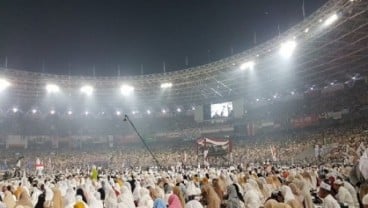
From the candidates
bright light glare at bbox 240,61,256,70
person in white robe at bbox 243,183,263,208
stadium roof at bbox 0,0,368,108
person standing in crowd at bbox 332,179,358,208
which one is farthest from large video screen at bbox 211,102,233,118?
person standing in crowd at bbox 332,179,358,208

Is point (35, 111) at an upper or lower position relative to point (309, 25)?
lower

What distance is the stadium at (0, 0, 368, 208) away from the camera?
2711 cm

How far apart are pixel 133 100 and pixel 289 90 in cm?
1985

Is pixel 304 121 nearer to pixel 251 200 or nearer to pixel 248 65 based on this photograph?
pixel 248 65

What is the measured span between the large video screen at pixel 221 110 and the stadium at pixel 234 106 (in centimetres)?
12

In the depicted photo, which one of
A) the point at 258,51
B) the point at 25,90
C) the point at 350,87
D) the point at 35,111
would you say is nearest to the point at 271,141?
the point at 350,87

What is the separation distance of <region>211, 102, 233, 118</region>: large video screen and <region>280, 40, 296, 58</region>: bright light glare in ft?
43.4

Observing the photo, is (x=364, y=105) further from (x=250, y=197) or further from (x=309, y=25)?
(x=250, y=197)

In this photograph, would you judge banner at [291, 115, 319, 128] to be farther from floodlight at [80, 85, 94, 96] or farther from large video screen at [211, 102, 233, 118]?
floodlight at [80, 85, 94, 96]

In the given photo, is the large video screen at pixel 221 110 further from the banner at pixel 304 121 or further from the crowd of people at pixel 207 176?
the banner at pixel 304 121

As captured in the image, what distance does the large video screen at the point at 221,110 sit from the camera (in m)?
42.6

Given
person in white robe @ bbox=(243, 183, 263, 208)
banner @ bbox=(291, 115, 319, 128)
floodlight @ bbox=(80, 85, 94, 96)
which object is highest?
floodlight @ bbox=(80, 85, 94, 96)

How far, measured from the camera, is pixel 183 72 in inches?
1495

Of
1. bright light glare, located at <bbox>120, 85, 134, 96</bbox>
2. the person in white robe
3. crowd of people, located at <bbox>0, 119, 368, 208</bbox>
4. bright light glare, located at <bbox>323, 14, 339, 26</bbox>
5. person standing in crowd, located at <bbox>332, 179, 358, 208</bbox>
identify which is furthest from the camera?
bright light glare, located at <bbox>120, 85, 134, 96</bbox>
